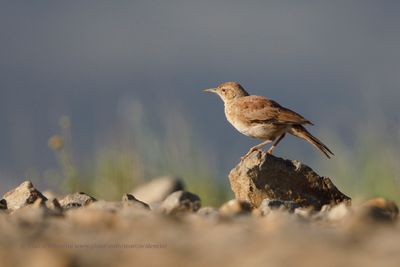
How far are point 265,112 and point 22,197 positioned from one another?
2523 millimetres

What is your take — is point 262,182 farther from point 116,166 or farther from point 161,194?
point 116,166

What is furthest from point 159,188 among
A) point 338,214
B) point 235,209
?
point 338,214

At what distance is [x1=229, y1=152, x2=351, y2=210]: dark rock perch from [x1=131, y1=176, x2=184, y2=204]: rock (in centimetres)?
317

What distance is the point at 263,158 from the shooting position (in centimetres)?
658

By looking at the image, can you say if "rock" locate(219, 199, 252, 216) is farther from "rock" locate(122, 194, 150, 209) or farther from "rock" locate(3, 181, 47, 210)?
"rock" locate(3, 181, 47, 210)

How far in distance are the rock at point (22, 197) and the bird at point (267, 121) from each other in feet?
6.69

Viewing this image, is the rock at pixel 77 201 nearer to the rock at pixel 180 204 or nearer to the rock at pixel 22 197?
the rock at pixel 22 197

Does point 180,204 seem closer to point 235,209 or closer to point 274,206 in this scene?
point 235,209

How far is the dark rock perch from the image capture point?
646 centimetres

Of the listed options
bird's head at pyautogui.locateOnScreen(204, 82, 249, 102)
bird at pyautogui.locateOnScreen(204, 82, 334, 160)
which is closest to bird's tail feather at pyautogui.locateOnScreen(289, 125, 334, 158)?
bird at pyautogui.locateOnScreen(204, 82, 334, 160)

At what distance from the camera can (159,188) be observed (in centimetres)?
992

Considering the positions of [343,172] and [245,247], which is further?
[343,172]

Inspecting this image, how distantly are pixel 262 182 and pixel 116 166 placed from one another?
4.17 metres

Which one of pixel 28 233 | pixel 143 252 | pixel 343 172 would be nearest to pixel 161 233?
pixel 143 252
